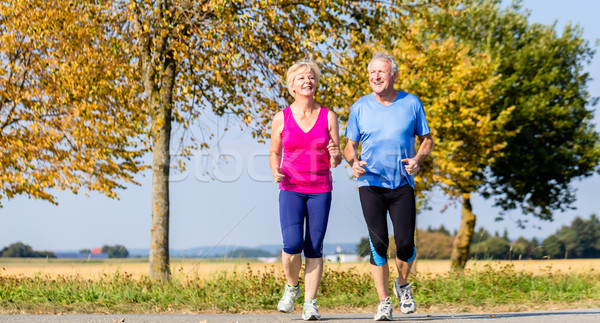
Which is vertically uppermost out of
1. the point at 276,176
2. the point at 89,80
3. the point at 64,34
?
the point at 64,34

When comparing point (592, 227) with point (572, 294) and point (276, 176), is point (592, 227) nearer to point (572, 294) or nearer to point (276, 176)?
point (572, 294)

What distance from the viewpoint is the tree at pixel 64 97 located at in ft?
35.9

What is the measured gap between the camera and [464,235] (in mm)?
22344

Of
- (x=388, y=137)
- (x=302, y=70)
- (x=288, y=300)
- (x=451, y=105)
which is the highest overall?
(x=451, y=105)

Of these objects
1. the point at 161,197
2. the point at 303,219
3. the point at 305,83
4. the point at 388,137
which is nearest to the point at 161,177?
the point at 161,197

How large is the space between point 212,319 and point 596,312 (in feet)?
15.7

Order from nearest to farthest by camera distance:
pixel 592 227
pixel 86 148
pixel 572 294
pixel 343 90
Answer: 1. pixel 572 294
2. pixel 343 90
3. pixel 86 148
4. pixel 592 227

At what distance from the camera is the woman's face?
563 cm

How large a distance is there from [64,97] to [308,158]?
7.47 m

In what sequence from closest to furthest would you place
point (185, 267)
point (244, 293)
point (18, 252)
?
point (244, 293) < point (185, 267) < point (18, 252)

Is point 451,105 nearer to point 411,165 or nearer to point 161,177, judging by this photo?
point 161,177

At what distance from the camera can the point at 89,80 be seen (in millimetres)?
11000

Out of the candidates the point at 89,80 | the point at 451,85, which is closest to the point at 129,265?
the point at 89,80

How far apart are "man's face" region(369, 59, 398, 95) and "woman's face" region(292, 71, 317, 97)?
1.95 feet
